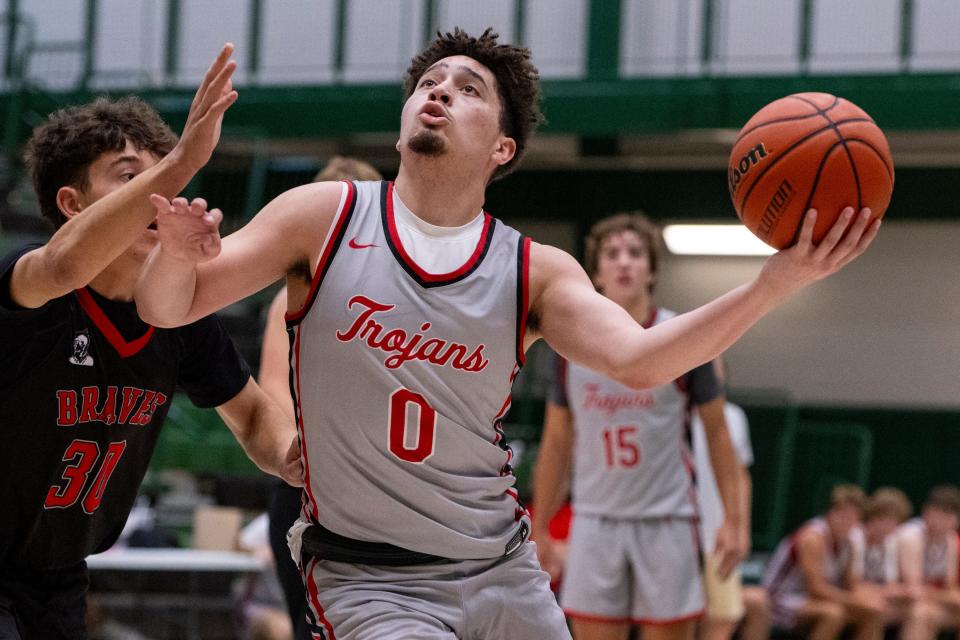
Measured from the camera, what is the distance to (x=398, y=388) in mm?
3010

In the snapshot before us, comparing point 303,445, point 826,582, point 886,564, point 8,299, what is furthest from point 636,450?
point 886,564

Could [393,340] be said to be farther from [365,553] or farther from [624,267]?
[624,267]

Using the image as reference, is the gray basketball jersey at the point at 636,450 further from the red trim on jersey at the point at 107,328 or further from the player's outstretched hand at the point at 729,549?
the red trim on jersey at the point at 107,328

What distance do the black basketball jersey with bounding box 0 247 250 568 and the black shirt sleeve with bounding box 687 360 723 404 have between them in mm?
2798

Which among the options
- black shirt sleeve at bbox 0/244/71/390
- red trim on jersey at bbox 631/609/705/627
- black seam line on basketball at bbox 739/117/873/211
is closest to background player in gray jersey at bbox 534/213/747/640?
red trim on jersey at bbox 631/609/705/627

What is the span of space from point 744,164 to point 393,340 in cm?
92

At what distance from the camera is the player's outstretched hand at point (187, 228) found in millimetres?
2631

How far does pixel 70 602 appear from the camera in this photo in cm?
333

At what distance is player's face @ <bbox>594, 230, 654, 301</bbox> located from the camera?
226 inches

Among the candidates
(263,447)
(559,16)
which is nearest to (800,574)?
(559,16)

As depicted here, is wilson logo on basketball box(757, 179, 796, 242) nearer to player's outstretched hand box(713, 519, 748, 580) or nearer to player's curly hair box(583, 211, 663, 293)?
player's curly hair box(583, 211, 663, 293)

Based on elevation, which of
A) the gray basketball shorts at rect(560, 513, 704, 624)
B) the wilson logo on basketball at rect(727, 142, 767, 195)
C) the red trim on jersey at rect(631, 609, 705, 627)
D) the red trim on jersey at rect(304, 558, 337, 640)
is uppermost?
the wilson logo on basketball at rect(727, 142, 767, 195)

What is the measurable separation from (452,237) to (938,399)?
12328 mm

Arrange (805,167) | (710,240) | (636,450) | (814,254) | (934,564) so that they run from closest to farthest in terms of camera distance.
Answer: (814,254)
(805,167)
(636,450)
(934,564)
(710,240)
